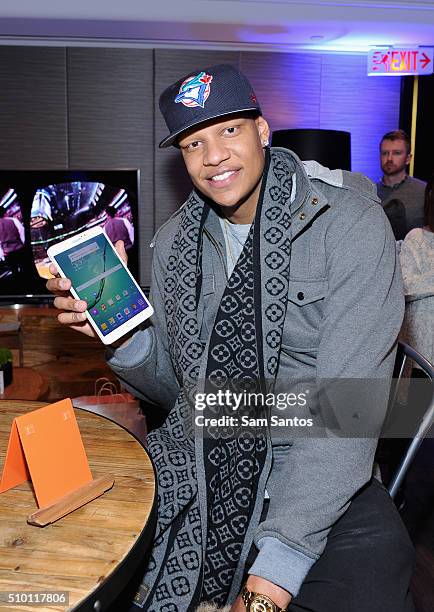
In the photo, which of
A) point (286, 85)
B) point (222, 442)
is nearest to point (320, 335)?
point (222, 442)

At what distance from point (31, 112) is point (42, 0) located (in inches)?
35.9

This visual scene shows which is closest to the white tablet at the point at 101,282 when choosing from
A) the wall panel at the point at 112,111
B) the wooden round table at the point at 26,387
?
the wooden round table at the point at 26,387

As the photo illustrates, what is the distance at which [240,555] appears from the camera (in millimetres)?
1265

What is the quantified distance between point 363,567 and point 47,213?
4210 millimetres

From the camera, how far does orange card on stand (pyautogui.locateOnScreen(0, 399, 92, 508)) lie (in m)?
0.93

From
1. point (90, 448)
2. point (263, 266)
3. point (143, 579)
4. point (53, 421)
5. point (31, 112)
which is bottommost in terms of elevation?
point (143, 579)

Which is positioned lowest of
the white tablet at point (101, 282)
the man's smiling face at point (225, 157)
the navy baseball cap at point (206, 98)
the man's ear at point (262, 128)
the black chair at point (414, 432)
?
the black chair at point (414, 432)

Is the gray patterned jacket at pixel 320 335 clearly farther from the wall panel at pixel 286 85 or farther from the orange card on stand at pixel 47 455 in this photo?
the wall panel at pixel 286 85

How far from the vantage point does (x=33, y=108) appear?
15.7ft

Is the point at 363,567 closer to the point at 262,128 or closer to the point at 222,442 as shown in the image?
the point at 222,442

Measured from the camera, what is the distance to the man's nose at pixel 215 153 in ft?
4.36

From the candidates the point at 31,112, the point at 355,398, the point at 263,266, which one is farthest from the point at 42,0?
the point at 355,398

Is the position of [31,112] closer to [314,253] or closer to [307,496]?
[314,253]

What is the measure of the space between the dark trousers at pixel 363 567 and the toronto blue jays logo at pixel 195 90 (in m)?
0.84
